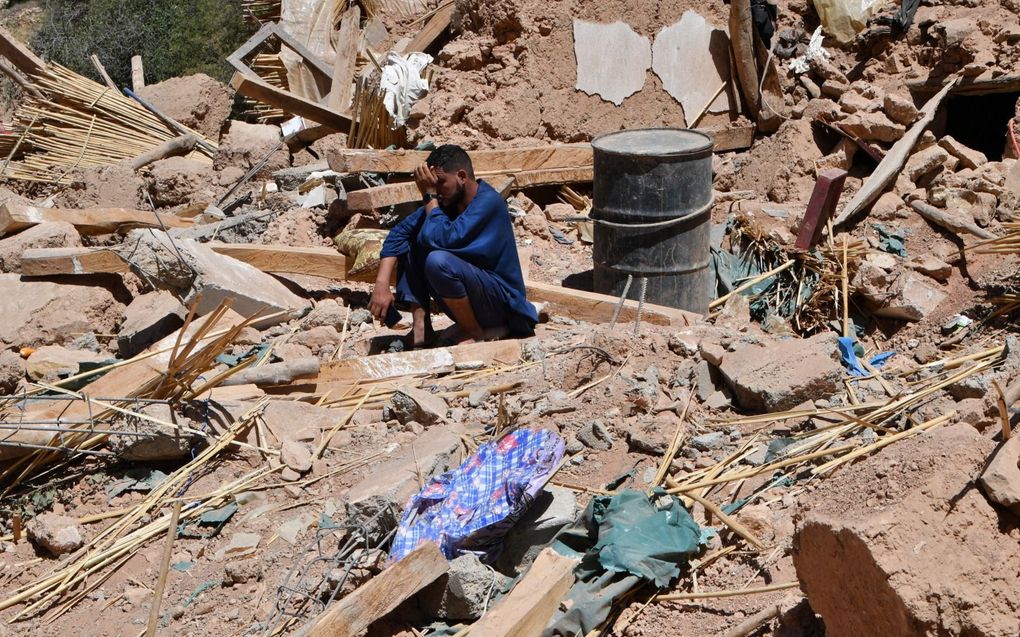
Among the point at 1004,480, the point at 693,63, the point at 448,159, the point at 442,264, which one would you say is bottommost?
the point at 442,264

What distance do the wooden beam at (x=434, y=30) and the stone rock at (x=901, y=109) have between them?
12.6 feet

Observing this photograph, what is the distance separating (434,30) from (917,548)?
768 cm

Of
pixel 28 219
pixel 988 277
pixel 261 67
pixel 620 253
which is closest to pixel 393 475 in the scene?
pixel 620 253

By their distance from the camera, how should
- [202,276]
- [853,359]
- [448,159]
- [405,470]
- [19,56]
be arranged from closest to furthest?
1. [405,470]
2. [853,359]
3. [448,159]
4. [202,276]
5. [19,56]

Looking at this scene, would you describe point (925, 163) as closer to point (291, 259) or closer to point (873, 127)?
point (873, 127)

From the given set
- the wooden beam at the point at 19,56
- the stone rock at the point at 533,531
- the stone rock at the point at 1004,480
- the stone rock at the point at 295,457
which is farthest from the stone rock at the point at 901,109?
the wooden beam at the point at 19,56

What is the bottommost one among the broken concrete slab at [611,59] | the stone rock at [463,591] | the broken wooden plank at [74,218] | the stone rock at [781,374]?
the stone rock at [463,591]

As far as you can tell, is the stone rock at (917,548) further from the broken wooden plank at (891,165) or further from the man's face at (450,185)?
the broken wooden plank at (891,165)

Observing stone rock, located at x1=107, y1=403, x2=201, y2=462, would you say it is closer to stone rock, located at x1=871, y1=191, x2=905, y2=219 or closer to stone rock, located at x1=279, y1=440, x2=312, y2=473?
stone rock, located at x1=279, y1=440, x2=312, y2=473

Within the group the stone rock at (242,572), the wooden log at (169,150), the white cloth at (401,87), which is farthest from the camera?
the wooden log at (169,150)

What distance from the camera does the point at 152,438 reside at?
4.32 meters

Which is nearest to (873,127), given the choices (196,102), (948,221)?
(948,221)

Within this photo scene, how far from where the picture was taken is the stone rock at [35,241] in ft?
22.5

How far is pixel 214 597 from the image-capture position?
3.69 m
